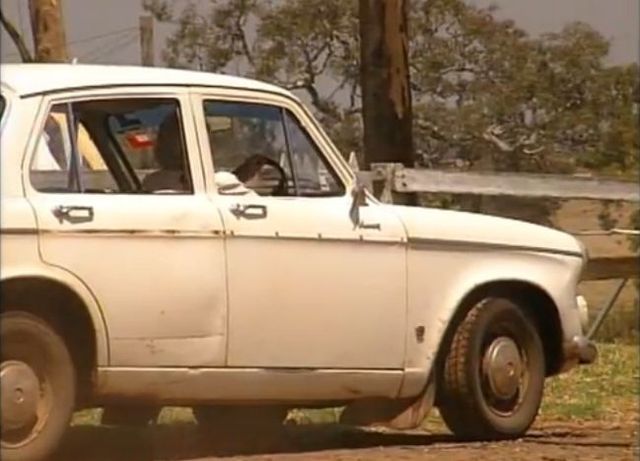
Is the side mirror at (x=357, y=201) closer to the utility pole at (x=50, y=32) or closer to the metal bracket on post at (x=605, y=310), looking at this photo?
the utility pole at (x=50, y=32)

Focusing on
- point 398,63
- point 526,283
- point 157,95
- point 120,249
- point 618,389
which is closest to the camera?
point 120,249

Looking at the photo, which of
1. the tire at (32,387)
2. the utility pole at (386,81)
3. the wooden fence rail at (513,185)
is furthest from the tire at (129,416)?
the utility pole at (386,81)

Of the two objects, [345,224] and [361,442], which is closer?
[345,224]

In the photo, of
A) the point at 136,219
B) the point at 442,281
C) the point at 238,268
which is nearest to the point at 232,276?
the point at 238,268

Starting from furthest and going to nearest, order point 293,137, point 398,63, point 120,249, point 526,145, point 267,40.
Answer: point 526,145 < point 267,40 < point 398,63 < point 293,137 < point 120,249

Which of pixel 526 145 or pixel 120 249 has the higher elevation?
pixel 120 249

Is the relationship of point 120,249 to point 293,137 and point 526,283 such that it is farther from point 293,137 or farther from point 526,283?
point 526,283

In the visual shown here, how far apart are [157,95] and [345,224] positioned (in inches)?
39.2

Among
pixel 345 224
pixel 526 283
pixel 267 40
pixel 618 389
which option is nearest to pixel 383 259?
pixel 345 224

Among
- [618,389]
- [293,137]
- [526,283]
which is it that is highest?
[293,137]

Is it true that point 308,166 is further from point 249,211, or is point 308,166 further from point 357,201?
point 249,211

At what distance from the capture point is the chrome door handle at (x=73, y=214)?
6.89 metres

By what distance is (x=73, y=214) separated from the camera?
22.7 ft

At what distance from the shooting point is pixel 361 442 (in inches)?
345
